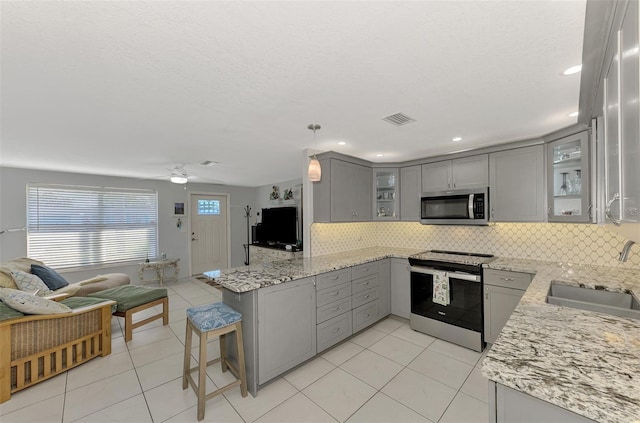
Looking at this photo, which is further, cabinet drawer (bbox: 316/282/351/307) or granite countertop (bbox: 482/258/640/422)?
cabinet drawer (bbox: 316/282/351/307)

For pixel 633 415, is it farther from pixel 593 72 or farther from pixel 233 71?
pixel 233 71

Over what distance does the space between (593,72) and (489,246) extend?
7.83 ft

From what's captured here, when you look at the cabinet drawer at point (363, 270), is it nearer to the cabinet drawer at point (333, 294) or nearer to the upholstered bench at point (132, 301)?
the cabinet drawer at point (333, 294)

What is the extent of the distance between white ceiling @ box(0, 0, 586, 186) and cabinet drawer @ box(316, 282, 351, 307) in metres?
1.70

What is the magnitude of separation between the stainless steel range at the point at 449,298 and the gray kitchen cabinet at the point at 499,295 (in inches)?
2.6

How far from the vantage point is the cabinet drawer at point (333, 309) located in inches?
105

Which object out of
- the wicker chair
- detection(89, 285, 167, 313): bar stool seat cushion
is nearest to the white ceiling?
the wicker chair

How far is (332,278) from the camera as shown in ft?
9.20

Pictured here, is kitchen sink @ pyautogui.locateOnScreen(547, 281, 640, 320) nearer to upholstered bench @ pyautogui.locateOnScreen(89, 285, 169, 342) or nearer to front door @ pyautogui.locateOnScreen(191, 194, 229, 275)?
upholstered bench @ pyautogui.locateOnScreen(89, 285, 169, 342)

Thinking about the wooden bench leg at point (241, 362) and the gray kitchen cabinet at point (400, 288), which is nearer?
the wooden bench leg at point (241, 362)

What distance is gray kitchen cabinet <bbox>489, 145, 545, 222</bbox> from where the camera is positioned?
110 inches

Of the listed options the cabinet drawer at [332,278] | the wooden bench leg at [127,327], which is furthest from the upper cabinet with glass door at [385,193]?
the wooden bench leg at [127,327]

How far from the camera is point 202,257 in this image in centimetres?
650

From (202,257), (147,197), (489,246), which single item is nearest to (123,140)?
(147,197)
